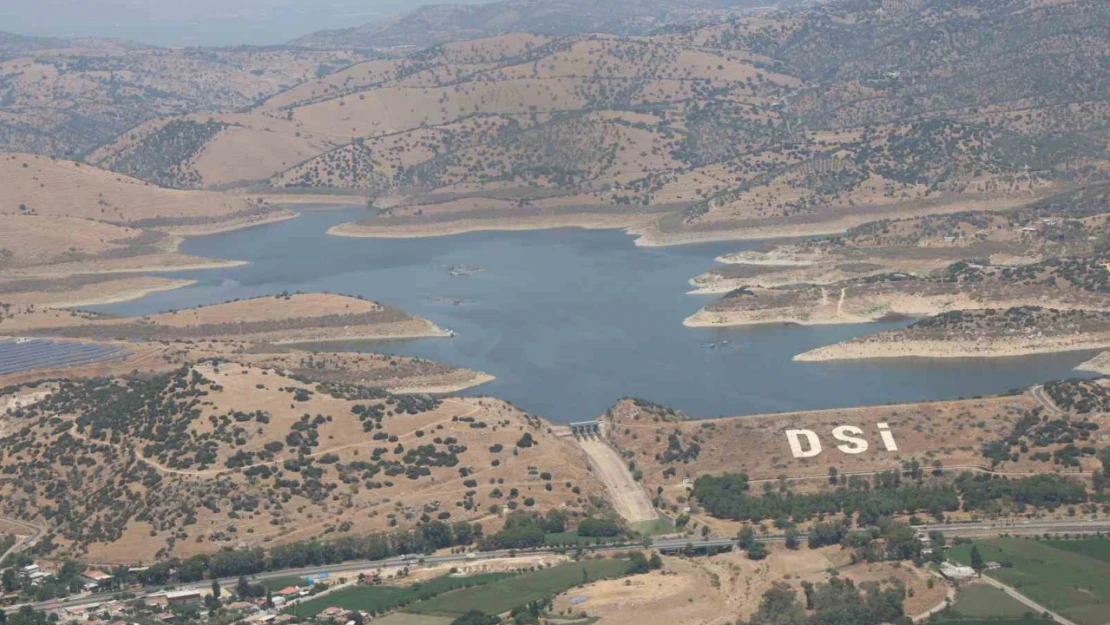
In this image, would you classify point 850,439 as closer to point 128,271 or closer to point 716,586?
point 716,586

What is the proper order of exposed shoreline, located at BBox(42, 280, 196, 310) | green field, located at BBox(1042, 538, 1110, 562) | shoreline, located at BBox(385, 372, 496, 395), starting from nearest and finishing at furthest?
green field, located at BBox(1042, 538, 1110, 562), shoreline, located at BBox(385, 372, 496, 395), exposed shoreline, located at BBox(42, 280, 196, 310)

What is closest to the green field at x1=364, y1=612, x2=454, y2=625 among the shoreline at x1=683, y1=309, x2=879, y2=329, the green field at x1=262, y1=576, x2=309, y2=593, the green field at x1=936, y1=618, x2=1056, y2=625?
the green field at x1=262, y1=576, x2=309, y2=593

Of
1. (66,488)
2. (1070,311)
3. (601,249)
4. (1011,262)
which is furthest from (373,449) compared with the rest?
(601,249)

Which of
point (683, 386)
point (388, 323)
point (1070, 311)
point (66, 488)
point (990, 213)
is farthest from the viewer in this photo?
point (990, 213)

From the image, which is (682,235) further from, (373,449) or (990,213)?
(373,449)

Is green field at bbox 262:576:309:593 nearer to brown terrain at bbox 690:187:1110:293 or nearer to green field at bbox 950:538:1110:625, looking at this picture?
green field at bbox 950:538:1110:625

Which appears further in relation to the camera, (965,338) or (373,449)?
(965,338)

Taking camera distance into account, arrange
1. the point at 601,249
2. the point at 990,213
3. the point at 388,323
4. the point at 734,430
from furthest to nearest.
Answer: the point at 601,249
the point at 990,213
the point at 388,323
the point at 734,430
